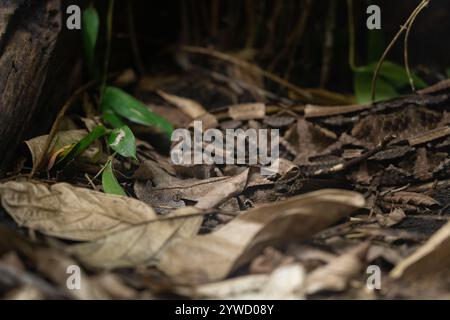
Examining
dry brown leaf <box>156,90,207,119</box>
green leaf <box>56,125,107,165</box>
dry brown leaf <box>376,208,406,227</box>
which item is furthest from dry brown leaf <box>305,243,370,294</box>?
dry brown leaf <box>156,90,207,119</box>

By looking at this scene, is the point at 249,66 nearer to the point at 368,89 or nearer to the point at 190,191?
the point at 368,89

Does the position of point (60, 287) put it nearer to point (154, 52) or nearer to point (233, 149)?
point (233, 149)

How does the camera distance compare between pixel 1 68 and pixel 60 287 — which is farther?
pixel 1 68

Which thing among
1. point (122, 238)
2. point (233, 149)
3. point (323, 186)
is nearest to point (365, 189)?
point (323, 186)

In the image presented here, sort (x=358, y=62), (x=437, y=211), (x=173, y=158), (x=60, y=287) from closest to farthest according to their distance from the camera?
(x=60, y=287) → (x=437, y=211) → (x=173, y=158) → (x=358, y=62)

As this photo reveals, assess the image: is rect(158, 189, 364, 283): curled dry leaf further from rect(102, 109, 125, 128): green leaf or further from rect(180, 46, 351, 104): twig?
rect(180, 46, 351, 104): twig

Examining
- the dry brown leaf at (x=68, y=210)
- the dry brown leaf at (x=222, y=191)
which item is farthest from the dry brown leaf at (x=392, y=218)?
the dry brown leaf at (x=68, y=210)
